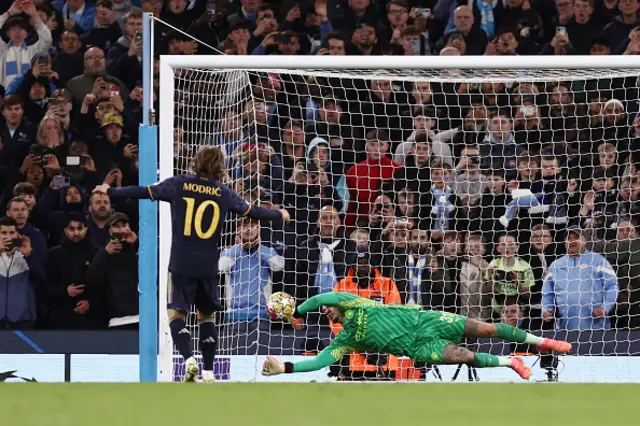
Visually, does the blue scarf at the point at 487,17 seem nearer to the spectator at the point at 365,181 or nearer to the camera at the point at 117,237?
the spectator at the point at 365,181

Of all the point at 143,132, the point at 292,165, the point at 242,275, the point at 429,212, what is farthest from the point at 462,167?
the point at 143,132

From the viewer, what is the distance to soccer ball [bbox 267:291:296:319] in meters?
8.64

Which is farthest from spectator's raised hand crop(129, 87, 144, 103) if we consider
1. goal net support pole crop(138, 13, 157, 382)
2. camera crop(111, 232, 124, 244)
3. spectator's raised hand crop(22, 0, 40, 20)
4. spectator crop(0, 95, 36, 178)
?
goal net support pole crop(138, 13, 157, 382)

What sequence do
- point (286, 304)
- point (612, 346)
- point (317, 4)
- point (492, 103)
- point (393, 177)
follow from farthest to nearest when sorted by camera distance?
point (317, 4), point (492, 103), point (393, 177), point (612, 346), point (286, 304)

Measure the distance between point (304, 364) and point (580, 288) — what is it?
8.70 feet

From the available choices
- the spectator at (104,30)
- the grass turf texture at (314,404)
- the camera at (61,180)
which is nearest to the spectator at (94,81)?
the spectator at (104,30)

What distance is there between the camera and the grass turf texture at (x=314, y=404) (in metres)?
4.73

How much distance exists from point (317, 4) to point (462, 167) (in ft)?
9.53

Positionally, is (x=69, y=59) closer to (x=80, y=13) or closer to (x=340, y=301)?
(x=80, y=13)

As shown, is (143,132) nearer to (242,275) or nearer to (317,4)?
(242,275)

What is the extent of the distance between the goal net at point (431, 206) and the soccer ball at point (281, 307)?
2.95 ft

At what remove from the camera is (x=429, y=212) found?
10.7m

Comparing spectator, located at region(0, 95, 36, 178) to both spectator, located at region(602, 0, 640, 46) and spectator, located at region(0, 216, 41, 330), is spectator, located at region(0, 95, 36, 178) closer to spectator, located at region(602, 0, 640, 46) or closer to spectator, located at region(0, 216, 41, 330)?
spectator, located at region(0, 216, 41, 330)

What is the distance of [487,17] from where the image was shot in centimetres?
1250
